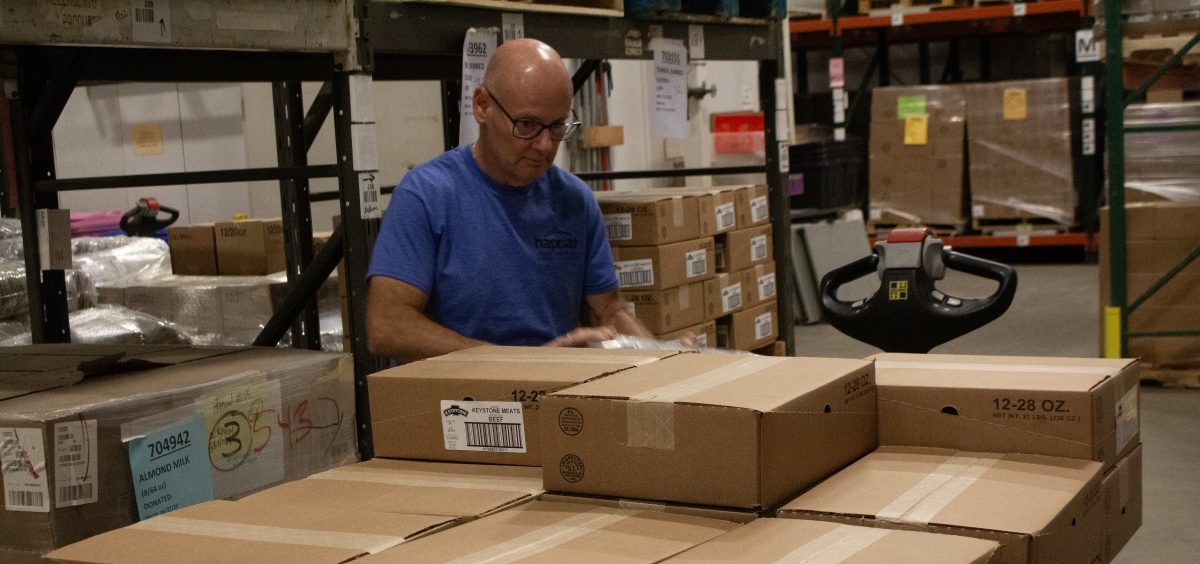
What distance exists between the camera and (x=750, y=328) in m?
5.30

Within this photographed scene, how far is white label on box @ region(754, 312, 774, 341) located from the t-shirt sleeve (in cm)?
259

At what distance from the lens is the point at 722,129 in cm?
880

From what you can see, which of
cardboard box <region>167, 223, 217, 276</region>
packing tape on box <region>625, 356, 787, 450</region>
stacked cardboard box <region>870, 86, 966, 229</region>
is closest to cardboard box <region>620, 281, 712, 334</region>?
cardboard box <region>167, 223, 217, 276</region>

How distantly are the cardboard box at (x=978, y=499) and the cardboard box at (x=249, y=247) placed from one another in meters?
2.98

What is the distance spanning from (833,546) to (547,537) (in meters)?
0.35

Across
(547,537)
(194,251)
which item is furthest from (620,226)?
(547,537)

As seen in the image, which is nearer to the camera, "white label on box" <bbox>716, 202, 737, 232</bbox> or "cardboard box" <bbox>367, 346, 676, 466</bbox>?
"cardboard box" <bbox>367, 346, 676, 466</bbox>

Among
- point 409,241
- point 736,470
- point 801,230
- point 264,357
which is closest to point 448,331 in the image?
point 409,241

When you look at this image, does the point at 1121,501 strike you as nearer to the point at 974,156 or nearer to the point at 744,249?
the point at 744,249

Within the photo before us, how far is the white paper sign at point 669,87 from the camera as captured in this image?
3902mm

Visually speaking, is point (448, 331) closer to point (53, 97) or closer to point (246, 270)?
point (53, 97)

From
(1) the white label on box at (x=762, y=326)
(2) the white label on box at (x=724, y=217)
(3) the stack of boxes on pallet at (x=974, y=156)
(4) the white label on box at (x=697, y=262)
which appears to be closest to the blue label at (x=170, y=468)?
(4) the white label on box at (x=697, y=262)

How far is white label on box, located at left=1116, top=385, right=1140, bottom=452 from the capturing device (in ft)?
6.27

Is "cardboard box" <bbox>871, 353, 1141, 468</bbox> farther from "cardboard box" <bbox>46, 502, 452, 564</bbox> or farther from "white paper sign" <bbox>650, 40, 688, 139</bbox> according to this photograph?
"white paper sign" <bbox>650, 40, 688, 139</bbox>
